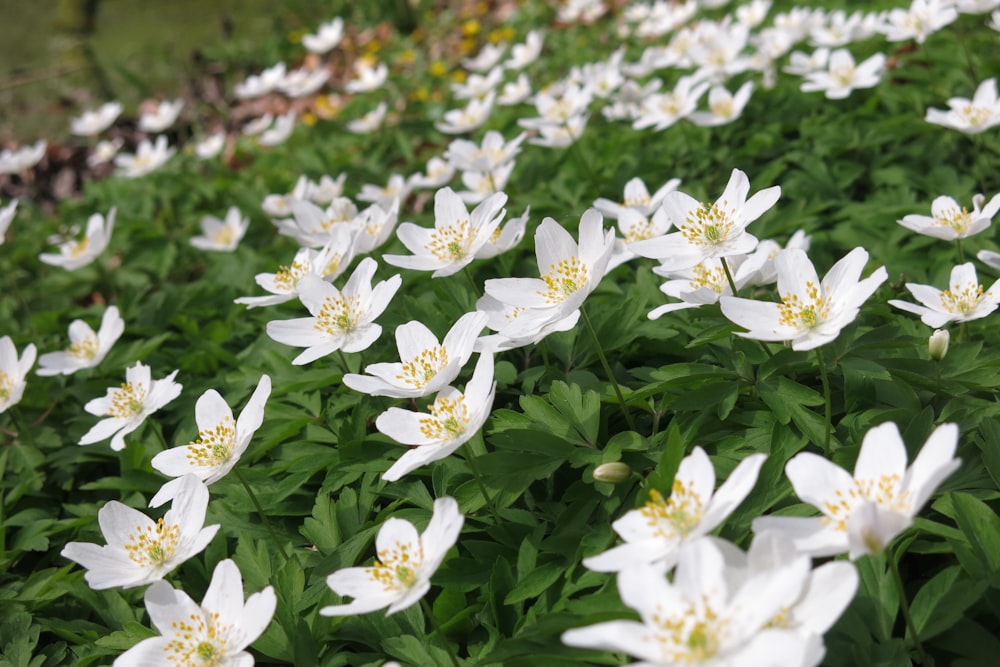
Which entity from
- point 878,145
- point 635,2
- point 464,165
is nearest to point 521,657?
point 464,165

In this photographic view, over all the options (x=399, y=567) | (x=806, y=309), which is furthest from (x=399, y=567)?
(x=806, y=309)

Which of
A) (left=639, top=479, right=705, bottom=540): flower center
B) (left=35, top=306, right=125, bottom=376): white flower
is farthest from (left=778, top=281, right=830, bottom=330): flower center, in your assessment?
(left=35, top=306, right=125, bottom=376): white flower

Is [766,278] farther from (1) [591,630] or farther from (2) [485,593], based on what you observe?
(1) [591,630]

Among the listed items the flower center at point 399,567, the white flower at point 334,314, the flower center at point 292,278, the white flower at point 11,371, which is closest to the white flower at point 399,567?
the flower center at point 399,567

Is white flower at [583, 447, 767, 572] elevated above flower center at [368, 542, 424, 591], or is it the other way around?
white flower at [583, 447, 767, 572]

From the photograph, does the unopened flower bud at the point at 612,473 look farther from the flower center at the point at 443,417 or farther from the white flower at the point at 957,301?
the white flower at the point at 957,301

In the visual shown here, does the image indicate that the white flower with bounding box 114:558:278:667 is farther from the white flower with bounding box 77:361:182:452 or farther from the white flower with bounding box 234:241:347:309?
the white flower with bounding box 234:241:347:309

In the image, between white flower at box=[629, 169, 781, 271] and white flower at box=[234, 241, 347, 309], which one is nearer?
white flower at box=[629, 169, 781, 271]

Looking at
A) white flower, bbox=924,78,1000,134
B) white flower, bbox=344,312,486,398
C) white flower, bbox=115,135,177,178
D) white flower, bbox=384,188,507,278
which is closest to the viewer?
white flower, bbox=344,312,486,398
